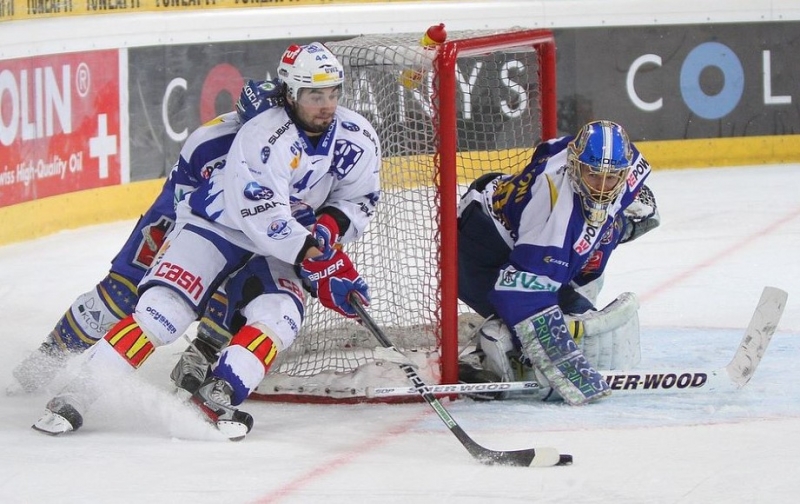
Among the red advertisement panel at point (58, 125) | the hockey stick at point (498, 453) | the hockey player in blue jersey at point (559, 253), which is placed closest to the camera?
the hockey stick at point (498, 453)

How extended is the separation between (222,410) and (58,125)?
3.18m

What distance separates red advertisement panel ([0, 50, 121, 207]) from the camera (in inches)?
236

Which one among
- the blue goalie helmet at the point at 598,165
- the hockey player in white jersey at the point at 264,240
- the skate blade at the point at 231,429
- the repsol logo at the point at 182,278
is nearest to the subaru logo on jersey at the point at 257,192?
the hockey player in white jersey at the point at 264,240

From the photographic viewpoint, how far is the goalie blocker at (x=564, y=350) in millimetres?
3695

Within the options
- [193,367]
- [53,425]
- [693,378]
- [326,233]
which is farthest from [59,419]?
[693,378]

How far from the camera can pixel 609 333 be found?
155 inches

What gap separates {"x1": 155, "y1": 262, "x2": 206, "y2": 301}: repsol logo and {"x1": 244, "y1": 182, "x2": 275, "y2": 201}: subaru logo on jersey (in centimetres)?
28

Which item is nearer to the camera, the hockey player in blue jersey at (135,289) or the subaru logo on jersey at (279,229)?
the subaru logo on jersey at (279,229)

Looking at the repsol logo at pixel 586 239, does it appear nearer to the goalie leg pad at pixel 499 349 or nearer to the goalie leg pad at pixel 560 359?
the goalie leg pad at pixel 560 359

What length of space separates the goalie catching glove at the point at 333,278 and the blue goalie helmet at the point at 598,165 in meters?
0.63

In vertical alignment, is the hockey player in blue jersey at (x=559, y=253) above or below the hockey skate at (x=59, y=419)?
above

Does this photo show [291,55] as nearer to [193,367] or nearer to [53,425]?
[193,367]

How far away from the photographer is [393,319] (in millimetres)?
4254

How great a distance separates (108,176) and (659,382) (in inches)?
141
